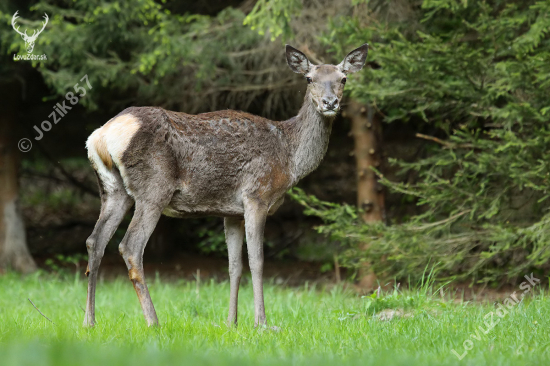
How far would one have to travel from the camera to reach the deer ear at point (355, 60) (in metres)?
6.10

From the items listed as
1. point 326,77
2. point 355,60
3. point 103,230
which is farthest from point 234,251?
point 355,60

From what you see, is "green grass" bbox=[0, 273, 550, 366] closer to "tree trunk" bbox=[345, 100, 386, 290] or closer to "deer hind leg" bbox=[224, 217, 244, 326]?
"deer hind leg" bbox=[224, 217, 244, 326]

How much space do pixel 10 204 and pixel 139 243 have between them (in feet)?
24.5

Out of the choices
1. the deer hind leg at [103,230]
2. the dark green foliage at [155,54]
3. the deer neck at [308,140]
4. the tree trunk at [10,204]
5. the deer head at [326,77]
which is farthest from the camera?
the tree trunk at [10,204]

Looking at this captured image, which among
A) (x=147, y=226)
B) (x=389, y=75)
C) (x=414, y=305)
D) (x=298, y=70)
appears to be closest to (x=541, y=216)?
(x=389, y=75)

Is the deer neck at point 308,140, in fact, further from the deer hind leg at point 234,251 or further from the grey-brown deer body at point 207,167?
the deer hind leg at point 234,251

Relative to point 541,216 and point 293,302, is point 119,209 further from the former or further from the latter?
point 541,216

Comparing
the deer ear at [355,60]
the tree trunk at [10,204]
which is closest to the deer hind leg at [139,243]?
the deer ear at [355,60]

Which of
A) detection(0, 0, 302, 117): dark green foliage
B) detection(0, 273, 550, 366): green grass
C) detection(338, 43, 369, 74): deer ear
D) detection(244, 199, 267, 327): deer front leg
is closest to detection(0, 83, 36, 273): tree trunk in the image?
detection(0, 0, 302, 117): dark green foliage

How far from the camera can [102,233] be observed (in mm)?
5262

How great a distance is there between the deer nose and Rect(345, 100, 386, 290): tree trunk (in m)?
4.76

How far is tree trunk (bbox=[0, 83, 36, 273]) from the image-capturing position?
11484mm

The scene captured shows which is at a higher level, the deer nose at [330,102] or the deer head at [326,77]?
the deer head at [326,77]

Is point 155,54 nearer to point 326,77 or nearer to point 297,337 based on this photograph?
point 326,77
